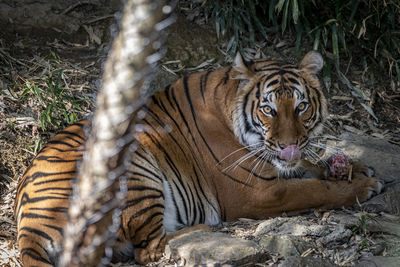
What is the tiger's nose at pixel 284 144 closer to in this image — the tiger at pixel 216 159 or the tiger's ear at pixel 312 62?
the tiger at pixel 216 159

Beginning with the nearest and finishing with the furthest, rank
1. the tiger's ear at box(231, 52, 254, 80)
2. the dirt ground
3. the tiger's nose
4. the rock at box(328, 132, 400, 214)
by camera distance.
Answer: the tiger's nose → the rock at box(328, 132, 400, 214) → the tiger's ear at box(231, 52, 254, 80) → the dirt ground

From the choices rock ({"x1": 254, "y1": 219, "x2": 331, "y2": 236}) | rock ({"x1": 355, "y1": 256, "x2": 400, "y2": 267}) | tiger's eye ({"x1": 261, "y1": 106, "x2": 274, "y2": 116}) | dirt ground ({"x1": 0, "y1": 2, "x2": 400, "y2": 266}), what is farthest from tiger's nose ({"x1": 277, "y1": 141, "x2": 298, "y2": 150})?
dirt ground ({"x1": 0, "y1": 2, "x2": 400, "y2": 266})

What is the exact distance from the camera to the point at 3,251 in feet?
11.6

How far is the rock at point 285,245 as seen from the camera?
2.98 metres

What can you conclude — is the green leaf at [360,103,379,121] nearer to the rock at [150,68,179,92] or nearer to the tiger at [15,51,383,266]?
the tiger at [15,51,383,266]

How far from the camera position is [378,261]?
2.82 metres

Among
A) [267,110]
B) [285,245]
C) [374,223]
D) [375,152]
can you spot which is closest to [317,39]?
[375,152]

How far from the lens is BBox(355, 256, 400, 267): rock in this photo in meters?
2.76

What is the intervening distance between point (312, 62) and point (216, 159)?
1020mm

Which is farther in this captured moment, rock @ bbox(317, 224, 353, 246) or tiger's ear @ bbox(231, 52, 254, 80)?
tiger's ear @ bbox(231, 52, 254, 80)

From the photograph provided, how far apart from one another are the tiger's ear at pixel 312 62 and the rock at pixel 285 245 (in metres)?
1.39

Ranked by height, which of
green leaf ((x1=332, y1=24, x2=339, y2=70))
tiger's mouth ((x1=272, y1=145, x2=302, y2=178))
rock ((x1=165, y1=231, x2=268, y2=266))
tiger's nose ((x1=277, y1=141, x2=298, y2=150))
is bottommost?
rock ((x1=165, y1=231, x2=268, y2=266))

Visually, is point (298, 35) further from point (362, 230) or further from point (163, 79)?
point (362, 230)

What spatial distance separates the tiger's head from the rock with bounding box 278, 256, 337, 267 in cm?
98
